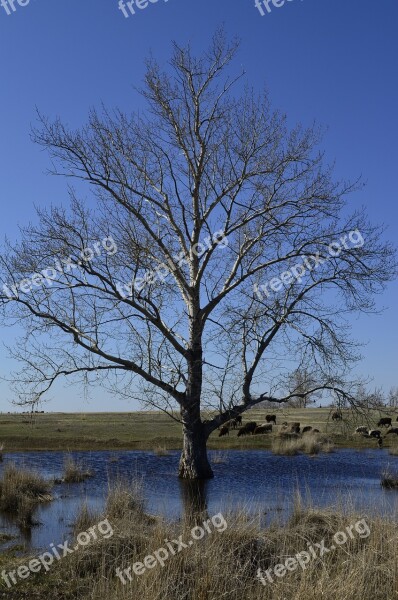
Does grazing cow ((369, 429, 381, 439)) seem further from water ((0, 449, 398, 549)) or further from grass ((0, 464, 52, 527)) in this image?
grass ((0, 464, 52, 527))

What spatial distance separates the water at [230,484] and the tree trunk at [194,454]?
0.44m

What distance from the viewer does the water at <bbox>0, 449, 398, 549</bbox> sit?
13.7 m

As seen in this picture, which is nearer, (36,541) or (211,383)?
(36,541)

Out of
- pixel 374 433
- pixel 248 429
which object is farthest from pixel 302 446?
pixel 248 429

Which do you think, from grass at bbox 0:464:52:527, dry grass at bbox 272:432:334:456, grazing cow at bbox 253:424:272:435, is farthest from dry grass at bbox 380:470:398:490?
grazing cow at bbox 253:424:272:435

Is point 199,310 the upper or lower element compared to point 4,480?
upper

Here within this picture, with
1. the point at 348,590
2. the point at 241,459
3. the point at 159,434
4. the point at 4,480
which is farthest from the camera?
the point at 159,434

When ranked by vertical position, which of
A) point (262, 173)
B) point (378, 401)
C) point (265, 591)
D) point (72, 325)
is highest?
point (262, 173)

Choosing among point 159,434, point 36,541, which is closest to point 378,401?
point 36,541

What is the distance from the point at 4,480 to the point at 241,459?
15.7 m

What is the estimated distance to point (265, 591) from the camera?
8.24 m

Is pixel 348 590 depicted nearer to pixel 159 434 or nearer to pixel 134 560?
pixel 134 560

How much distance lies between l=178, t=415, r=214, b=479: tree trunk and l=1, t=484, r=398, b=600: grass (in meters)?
11.1

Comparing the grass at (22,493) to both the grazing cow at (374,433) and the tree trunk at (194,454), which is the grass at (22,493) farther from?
the grazing cow at (374,433)
